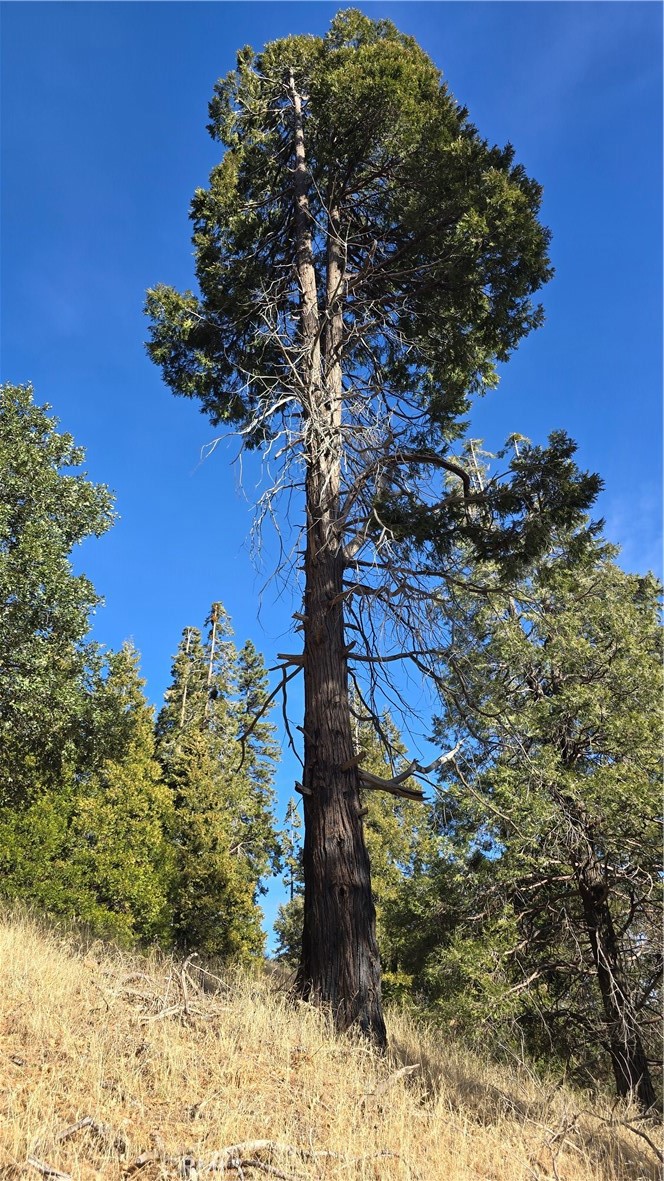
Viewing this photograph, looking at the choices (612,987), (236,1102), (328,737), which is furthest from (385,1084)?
(612,987)

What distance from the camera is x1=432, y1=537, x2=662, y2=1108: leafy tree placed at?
30.2 feet

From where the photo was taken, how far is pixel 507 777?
31.5 ft

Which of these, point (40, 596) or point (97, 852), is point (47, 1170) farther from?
point (97, 852)

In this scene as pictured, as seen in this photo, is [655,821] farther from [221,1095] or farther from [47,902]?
[47,902]

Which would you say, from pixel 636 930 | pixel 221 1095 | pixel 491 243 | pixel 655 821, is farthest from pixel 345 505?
pixel 636 930

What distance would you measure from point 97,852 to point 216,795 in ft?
14.5

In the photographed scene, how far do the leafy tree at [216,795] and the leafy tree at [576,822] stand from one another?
20.3 feet

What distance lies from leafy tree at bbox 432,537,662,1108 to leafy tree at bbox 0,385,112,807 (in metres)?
6.49

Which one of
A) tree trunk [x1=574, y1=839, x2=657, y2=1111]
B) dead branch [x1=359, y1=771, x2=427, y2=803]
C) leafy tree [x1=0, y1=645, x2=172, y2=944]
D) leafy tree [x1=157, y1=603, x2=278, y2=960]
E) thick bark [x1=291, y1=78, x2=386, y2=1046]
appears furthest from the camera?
leafy tree [x1=157, y1=603, x2=278, y2=960]

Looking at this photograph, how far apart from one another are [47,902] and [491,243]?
59.6ft

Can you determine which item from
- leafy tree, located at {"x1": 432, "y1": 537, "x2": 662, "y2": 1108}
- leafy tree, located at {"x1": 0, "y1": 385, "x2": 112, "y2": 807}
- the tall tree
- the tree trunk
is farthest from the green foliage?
the tree trunk

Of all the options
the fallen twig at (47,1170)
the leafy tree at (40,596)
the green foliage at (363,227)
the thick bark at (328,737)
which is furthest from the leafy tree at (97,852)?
the fallen twig at (47,1170)

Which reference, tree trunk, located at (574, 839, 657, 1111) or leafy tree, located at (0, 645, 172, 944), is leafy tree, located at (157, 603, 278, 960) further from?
tree trunk, located at (574, 839, 657, 1111)

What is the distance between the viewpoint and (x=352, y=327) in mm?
8883
